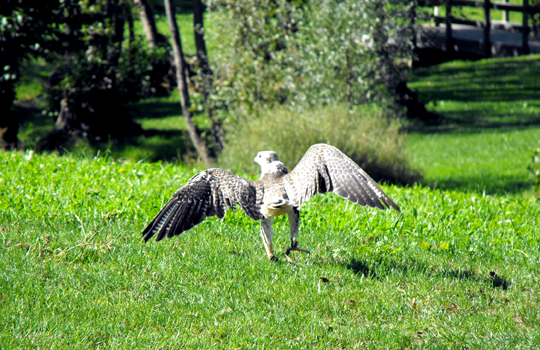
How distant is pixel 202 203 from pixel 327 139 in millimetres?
5948

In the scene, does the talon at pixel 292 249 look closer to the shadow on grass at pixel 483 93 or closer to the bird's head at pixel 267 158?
the bird's head at pixel 267 158

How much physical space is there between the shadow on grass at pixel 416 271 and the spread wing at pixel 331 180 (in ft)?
2.27

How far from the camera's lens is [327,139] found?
990cm

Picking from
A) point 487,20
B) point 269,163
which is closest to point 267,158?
point 269,163

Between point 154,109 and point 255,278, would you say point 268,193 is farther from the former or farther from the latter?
point 154,109

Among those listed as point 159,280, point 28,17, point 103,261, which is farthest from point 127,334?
point 28,17

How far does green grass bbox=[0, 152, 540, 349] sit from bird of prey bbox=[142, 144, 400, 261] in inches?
19.1

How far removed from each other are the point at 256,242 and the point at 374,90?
9.76m

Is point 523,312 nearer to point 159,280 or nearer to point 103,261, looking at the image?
point 159,280

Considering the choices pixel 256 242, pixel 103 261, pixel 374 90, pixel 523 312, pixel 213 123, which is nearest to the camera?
pixel 523 312

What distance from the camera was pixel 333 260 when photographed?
4.90 m

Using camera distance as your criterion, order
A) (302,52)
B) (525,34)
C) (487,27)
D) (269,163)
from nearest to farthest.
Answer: (269,163), (302,52), (487,27), (525,34)

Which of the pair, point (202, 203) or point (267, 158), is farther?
point (267, 158)

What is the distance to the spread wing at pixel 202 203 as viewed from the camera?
409 centimetres
